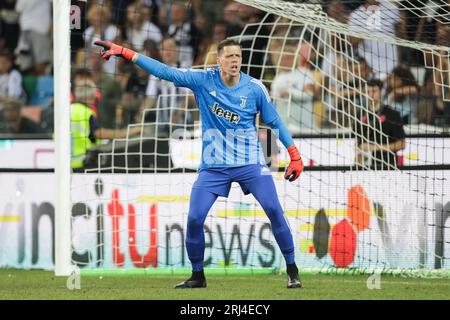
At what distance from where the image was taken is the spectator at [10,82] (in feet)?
57.6

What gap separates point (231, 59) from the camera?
9.44 metres

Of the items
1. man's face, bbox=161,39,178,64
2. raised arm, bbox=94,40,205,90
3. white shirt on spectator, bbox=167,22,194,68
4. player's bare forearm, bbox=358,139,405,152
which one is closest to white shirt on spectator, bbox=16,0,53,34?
white shirt on spectator, bbox=167,22,194,68

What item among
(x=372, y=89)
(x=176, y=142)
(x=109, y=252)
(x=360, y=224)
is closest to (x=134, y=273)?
(x=109, y=252)

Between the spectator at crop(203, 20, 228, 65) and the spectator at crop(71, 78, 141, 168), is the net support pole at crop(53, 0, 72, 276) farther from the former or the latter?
the spectator at crop(203, 20, 228, 65)

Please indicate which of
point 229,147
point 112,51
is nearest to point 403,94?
point 229,147

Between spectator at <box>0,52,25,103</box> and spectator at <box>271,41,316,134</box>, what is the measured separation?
5.28 meters

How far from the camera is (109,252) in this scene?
12.5m

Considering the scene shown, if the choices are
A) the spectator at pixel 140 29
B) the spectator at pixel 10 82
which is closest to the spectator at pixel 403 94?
the spectator at pixel 140 29

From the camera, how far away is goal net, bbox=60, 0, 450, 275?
12.0 m

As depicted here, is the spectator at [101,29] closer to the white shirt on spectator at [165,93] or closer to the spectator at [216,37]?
the white shirt on spectator at [165,93]

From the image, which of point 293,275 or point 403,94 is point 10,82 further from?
point 293,275

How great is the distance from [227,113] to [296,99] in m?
4.88

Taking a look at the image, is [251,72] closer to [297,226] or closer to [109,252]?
[297,226]
